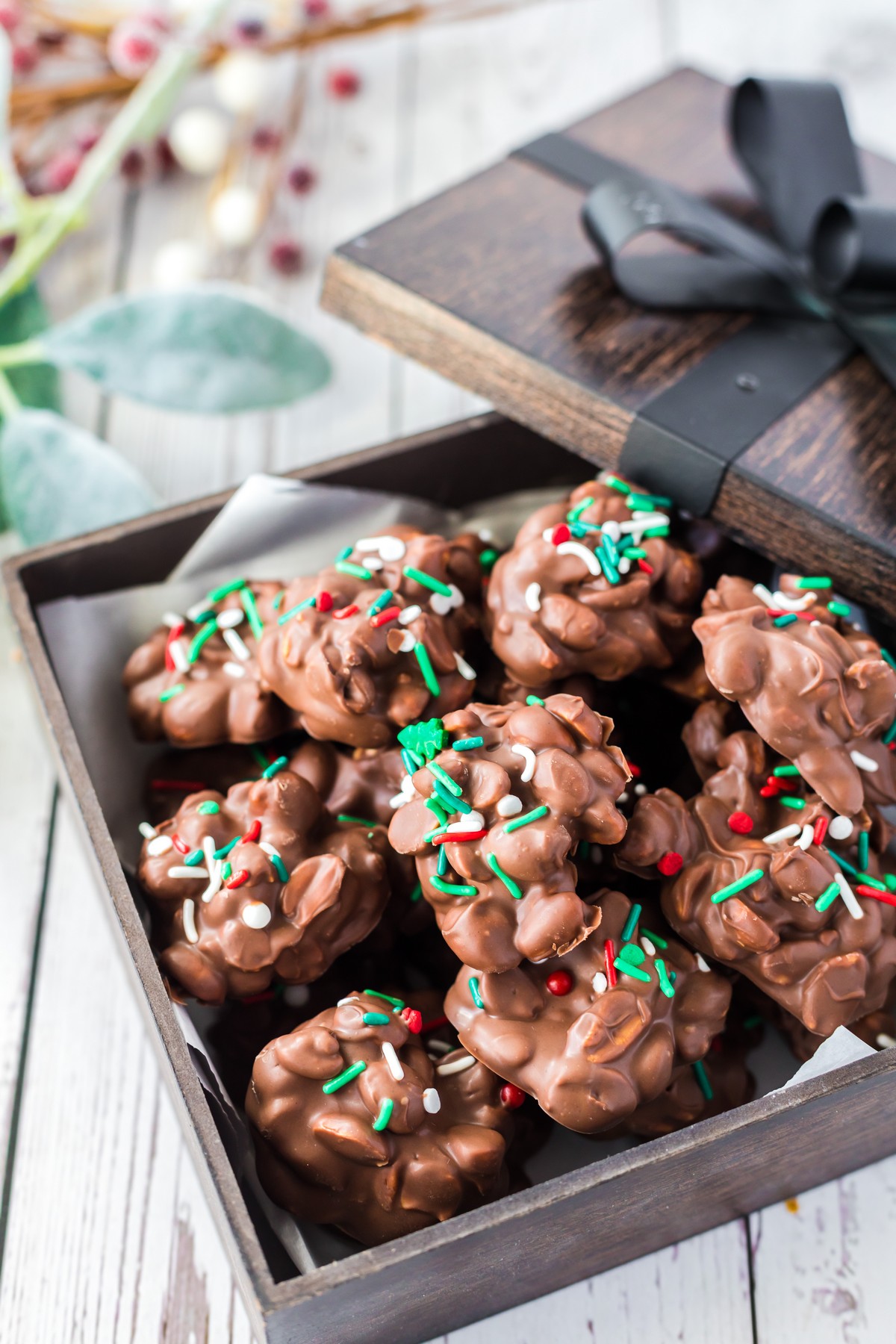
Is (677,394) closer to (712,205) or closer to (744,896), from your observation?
(712,205)

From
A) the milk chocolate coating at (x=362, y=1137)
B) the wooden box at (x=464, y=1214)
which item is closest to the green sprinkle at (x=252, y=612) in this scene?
the wooden box at (x=464, y=1214)

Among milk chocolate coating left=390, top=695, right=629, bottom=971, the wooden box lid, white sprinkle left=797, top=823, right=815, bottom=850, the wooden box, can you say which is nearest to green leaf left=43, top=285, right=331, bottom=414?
the wooden box lid

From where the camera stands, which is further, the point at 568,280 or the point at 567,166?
the point at 567,166

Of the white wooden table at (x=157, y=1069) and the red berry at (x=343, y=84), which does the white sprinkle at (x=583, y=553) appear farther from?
the red berry at (x=343, y=84)

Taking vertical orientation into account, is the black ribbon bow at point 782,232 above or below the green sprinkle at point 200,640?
above

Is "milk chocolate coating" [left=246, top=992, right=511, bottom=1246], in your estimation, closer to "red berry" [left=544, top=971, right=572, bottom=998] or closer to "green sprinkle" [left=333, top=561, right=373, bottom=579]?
"red berry" [left=544, top=971, right=572, bottom=998]

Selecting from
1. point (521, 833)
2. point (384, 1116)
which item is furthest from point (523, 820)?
point (384, 1116)

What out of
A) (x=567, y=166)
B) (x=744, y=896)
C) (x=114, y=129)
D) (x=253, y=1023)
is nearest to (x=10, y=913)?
(x=253, y=1023)
